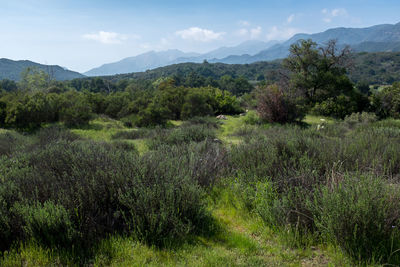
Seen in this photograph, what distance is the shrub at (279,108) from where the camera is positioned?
14398 mm

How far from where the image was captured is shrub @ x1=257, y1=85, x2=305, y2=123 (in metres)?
14.4

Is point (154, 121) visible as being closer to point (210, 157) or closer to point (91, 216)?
point (210, 157)

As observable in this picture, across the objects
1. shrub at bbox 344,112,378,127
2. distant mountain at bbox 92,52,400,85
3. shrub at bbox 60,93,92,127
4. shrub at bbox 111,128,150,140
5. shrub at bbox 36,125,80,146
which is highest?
distant mountain at bbox 92,52,400,85

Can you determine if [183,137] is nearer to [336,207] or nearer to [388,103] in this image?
[336,207]

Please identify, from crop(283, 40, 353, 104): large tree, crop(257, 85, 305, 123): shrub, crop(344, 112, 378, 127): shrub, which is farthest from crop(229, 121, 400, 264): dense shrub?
crop(283, 40, 353, 104): large tree

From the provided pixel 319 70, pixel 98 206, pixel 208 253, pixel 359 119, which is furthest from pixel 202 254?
pixel 319 70

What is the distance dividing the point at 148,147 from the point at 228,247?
610 cm

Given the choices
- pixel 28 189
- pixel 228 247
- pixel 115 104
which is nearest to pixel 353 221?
pixel 228 247

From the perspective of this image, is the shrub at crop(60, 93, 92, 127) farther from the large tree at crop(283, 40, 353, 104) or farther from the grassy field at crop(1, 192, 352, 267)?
the large tree at crop(283, 40, 353, 104)

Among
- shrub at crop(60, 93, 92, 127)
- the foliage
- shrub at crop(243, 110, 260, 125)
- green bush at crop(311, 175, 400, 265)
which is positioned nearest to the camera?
green bush at crop(311, 175, 400, 265)

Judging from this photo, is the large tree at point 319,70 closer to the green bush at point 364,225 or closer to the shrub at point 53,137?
the shrub at point 53,137

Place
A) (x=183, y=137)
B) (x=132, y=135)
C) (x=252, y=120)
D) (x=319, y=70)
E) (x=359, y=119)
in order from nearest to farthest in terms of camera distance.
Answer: (x=183, y=137) → (x=132, y=135) → (x=359, y=119) → (x=252, y=120) → (x=319, y=70)

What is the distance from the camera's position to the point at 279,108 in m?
14.4

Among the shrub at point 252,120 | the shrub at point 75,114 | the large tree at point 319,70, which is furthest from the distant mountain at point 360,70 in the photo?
the shrub at point 75,114
